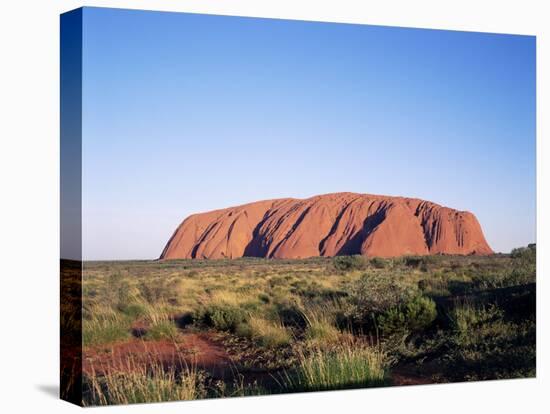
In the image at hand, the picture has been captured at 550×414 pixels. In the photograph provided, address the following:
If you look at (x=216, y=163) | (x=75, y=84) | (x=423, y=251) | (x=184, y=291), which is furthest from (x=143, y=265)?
(x=423, y=251)

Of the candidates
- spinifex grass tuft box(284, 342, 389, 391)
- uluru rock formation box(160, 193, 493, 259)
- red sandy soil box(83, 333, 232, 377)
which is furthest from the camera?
uluru rock formation box(160, 193, 493, 259)

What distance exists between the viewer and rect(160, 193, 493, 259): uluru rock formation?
15352 millimetres

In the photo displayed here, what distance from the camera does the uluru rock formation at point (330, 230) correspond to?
15.4 m

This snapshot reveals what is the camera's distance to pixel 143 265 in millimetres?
15086

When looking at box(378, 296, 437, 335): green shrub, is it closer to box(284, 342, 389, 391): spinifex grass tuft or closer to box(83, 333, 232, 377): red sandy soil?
box(284, 342, 389, 391): spinifex grass tuft

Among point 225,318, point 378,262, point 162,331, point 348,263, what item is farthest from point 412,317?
point 162,331

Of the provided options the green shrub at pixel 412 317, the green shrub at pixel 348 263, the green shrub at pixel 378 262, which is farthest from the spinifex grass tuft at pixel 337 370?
the green shrub at pixel 378 262

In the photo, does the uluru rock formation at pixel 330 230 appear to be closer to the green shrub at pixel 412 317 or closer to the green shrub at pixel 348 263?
the green shrub at pixel 348 263

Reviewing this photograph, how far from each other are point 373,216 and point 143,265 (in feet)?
11.1

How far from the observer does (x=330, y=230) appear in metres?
16.2

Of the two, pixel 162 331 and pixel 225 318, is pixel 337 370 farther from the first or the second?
pixel 162 331

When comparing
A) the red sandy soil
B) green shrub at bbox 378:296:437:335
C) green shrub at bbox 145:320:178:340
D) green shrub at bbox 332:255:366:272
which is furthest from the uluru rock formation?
the red sandy soil

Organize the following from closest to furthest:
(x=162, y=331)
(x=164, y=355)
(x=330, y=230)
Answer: (x=164, y=355) < (x=162, y=331) < (x=330, y=230)

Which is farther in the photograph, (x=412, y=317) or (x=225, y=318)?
(x=412, y=317)
